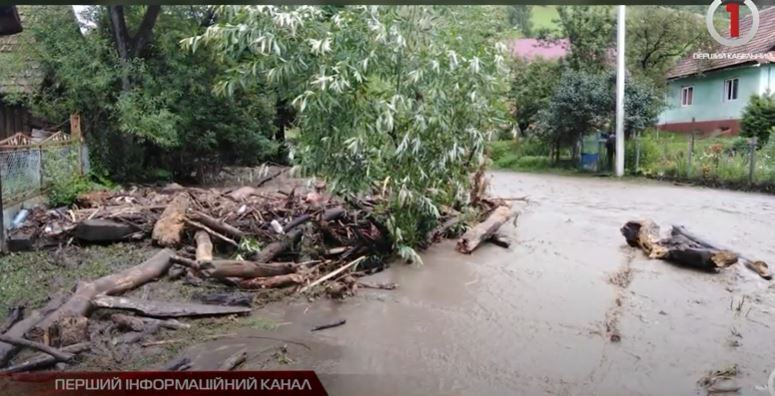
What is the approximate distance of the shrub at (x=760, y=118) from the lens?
8.57 feet

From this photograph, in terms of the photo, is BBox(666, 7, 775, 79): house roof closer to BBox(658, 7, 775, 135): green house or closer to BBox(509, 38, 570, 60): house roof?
BBox(658, 7, 775, 135): green house

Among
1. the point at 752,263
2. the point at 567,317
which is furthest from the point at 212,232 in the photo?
the point at 752,263

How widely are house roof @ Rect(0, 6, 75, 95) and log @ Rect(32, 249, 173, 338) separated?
1.13 metres

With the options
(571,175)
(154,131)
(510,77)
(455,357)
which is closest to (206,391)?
(455,357)

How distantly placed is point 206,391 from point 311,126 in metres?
1.70

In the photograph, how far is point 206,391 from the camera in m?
2.04

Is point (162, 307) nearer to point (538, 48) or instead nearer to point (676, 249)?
point (538, 48)

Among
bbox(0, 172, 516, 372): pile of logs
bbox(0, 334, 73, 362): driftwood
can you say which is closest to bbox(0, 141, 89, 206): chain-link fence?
bbox(0, 172, 516, 372): pile of logs

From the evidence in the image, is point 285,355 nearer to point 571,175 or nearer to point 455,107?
point 455,107

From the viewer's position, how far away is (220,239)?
3.77 meters

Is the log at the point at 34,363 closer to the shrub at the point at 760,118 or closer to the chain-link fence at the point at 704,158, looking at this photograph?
the chain-link fence at the point at 704,158

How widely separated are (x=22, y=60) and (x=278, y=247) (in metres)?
1.80

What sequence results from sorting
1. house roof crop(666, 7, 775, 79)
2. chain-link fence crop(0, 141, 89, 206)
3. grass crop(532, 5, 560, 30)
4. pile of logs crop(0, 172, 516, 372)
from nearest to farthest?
1. house roof crop(666, 7, 775, 79)
2. grass crop(532, 5, 560, 30)
3. pile of logs crop(0, 172, 516, 372)
4. chain-link fence crop(0, 141, 89, 206)

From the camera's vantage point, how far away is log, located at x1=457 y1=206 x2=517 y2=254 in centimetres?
411
